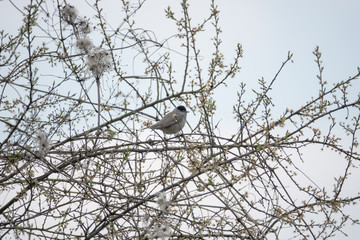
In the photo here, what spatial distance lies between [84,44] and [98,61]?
0.34 m

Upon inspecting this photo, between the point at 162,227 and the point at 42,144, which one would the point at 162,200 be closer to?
the point at 162,227

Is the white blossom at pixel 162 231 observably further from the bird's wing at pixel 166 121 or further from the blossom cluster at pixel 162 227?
the bird's wing at pixel 166 121

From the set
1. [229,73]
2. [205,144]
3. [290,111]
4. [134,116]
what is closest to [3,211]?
[134,116]

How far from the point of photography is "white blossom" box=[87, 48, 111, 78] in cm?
454

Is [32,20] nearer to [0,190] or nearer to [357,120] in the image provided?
[0,190]

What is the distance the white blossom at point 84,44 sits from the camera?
4805 millimetres

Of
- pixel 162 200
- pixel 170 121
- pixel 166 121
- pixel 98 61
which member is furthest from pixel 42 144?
pixel 170 121

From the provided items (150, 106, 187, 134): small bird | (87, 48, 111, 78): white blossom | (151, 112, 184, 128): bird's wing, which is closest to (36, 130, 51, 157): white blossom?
(87, 48, 111, 78): white blossom

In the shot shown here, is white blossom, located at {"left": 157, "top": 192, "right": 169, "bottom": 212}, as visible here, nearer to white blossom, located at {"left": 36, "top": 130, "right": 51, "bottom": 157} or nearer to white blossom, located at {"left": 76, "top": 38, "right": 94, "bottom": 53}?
white blossom, located at {"left": 36, "top": 130, "right": 51, "bottom": 157}

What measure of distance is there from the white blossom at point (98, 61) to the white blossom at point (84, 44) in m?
0.11

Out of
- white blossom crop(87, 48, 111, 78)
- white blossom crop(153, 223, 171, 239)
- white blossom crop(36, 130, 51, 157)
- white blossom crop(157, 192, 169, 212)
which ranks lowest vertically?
white blossom crop(153, 223, 171, 239)

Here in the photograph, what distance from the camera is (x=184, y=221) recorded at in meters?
3.84

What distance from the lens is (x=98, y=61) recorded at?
4.61 meters

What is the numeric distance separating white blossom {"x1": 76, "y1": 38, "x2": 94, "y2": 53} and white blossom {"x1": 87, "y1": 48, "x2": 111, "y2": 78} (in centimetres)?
11
